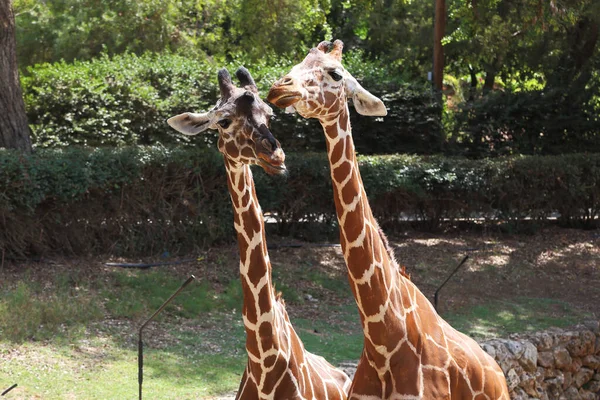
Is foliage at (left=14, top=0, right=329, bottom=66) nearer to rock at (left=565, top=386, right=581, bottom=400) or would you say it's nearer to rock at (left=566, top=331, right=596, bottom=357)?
rock at (left=566, top=331, right=596, bottom=357)

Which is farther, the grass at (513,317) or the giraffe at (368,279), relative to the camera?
the grass at (513,317)

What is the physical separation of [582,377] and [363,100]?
22.2 feet

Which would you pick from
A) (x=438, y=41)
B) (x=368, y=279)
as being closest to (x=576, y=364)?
(x=368, y=279)

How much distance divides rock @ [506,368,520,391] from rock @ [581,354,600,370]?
170 cm

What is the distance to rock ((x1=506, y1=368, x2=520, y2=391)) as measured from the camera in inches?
357

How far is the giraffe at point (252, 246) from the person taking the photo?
5.04m

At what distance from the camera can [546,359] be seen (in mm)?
9930

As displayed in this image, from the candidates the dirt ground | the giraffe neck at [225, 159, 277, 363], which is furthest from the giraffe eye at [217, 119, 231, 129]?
the dirt ground

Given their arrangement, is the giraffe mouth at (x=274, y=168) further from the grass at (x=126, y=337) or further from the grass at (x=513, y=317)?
the grass at (x=513, y=317)

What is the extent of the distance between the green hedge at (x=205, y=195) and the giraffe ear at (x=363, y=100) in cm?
707

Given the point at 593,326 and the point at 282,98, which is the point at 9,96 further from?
the point at 282,98

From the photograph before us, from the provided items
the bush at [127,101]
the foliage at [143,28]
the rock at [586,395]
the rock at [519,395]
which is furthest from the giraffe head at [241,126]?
the foliage at [143,28]

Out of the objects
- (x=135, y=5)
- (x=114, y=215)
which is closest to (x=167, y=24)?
(x=135, y=5)

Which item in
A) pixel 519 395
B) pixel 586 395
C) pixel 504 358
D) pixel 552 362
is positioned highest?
pixel 504 358
